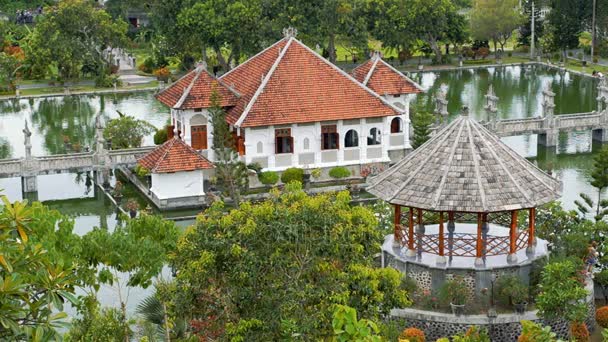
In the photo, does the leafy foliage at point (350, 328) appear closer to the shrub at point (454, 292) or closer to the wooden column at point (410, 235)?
the shrub at point (454, 292)

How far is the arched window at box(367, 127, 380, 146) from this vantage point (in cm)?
4841

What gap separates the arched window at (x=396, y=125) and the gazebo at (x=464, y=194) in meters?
18.4

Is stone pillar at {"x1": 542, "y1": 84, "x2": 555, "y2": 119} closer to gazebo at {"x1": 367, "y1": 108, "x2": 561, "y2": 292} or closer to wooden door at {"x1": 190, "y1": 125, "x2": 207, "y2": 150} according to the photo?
wooden door at {"x1": 190, "y1": 125, "x2": 207, "y2": 150}

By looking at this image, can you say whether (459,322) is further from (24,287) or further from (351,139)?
(351,139)

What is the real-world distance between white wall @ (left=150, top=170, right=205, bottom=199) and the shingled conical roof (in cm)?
1394

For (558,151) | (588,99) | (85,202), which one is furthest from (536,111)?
(85,202)

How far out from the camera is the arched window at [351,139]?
4766cm

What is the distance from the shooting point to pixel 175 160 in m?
43.4

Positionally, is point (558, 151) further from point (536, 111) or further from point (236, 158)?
point (236, 158)

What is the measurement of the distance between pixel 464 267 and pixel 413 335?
2703 millimetres

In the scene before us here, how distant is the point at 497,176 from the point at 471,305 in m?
3.32

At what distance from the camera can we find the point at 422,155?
3081cm

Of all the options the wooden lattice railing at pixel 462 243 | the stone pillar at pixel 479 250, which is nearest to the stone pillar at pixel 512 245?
the wooden lattice railing at pixel 462 243

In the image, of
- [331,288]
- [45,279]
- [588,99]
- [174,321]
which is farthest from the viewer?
[588,99]
